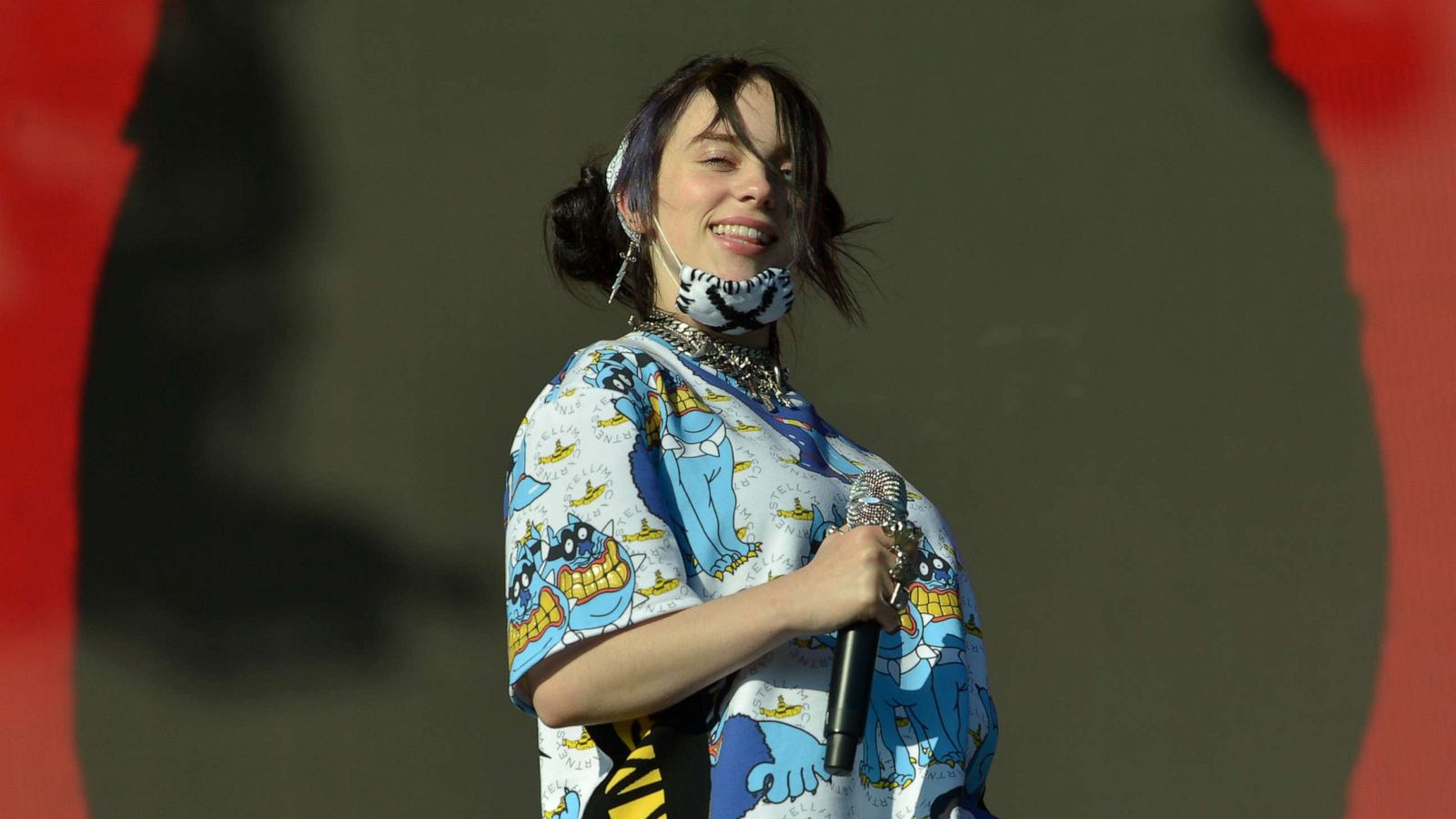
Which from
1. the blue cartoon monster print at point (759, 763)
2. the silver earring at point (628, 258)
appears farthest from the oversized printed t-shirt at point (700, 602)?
the silver earring at point (628, 258)

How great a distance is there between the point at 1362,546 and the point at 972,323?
2.57 feet

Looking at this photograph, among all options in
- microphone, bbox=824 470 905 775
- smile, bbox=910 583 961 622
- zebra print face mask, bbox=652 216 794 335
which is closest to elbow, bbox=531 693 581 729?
microphone, bbox=824 470 905 775

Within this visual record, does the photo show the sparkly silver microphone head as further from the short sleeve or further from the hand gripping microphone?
the short sleeve

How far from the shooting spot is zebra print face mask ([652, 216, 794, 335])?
5.58 ft

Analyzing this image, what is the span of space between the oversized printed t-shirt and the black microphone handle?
0.33 ft

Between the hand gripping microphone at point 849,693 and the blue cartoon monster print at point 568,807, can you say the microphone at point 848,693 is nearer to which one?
the hand gripping microphone at point 849,693

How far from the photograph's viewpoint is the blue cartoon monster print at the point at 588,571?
1.39 metres

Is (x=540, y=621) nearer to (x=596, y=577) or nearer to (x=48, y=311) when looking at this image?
(x=596, y=577)

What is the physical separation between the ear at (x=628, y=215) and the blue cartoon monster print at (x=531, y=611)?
0.47 metres

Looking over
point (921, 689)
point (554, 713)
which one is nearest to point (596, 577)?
point (554, 713)

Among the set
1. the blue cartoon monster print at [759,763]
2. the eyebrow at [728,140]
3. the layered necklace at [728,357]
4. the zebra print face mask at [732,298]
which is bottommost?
the blue cartoon monster print at [759,763]

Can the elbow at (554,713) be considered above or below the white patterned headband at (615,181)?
below

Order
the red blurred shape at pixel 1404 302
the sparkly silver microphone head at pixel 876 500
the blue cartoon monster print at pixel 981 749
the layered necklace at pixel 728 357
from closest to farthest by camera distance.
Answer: the sparkly silver microphone head at pixel 876 500
the blue cartoon monster print at pixel 981 749
the layered necklace at pixel 728 357
the red blurred shape at pixel 1404 302

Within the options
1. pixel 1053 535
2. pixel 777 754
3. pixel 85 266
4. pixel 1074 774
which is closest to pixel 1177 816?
pixel 1074 774
